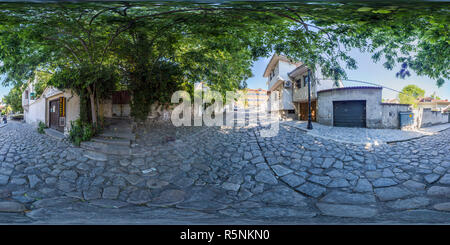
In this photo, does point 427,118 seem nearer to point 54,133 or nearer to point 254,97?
point 254,97

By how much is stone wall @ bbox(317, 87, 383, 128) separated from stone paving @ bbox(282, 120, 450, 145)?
0.06 metres

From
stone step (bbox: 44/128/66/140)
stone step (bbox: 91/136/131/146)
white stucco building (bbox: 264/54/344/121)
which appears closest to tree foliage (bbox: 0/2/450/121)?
white stucco building (bbox: 264/54/344/121)

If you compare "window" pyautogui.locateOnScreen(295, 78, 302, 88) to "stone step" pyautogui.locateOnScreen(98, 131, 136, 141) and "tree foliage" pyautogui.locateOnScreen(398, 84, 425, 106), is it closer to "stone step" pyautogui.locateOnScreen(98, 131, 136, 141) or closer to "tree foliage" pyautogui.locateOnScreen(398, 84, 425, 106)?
"tree foliage" pyautogui.locateOnScreen(398, 84, 425, 106)

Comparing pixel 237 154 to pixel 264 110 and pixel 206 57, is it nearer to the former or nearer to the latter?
pixel 264 110

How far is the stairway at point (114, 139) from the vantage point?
1.12 meters

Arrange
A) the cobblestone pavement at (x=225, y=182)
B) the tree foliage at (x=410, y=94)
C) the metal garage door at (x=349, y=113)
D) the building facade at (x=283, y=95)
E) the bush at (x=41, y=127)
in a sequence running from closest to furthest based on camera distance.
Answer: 1. the cobblestone pavement at (x=225, y=182)
2. the tree foliage at (x=410, y=94)
3. the metal garage door at (x=349, y=113)
4. the bush at (x=41, y=127)
5. the building facade at (x=283, y=95)

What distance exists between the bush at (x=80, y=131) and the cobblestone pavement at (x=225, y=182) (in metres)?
0.08

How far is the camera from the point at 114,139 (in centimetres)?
115

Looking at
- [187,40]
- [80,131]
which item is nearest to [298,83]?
[187,40]

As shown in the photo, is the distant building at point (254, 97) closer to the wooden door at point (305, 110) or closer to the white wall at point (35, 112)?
the wooden door at point (305, 110)

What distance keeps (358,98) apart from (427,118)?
2.79 feet

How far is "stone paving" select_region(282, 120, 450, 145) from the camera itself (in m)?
1.19

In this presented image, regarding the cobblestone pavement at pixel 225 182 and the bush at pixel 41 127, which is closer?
the cobblestone pavement at pixel 225 182

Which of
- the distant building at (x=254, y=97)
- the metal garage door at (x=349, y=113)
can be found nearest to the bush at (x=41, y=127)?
the distant building at (x=254, y=97)
